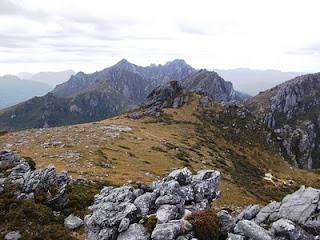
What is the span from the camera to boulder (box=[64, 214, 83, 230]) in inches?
1171

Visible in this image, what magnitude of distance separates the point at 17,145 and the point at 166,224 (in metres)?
58.6

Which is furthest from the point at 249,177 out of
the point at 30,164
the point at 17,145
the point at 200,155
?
the point at 30,164

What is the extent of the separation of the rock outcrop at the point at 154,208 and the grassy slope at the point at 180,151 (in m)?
18.1

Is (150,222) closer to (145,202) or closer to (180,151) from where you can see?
(145,202)

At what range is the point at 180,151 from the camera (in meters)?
90.2

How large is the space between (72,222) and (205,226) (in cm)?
1116

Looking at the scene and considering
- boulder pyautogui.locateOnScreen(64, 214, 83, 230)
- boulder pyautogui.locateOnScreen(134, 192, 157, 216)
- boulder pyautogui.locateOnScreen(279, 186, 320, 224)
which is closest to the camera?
boulder pyautogui.locateOnScreen(279, 186, 320, 224)

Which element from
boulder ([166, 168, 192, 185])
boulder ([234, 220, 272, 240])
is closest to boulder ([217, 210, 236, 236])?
boulder ([234, 220, 272, 240])

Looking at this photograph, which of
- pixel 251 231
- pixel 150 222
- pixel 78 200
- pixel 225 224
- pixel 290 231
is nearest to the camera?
pixel 290 231

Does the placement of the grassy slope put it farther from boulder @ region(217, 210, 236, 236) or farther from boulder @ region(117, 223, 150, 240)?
boulder @ region(217, 210, 236, 236)

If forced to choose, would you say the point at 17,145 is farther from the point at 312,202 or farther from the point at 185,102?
the point at 185,102

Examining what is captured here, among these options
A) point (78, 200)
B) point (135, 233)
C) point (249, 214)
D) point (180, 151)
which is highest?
point (249, 214)

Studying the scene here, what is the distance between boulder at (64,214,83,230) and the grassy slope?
57.8 feet

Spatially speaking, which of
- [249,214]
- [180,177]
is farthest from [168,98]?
[249,214]
